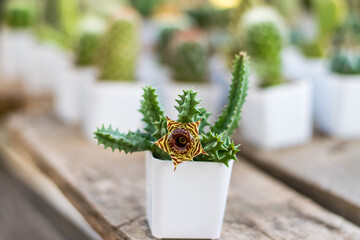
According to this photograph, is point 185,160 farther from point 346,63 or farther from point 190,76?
point 346,63

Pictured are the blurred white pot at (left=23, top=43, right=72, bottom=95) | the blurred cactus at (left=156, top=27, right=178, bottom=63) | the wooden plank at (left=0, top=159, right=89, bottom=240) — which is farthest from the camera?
the blurred white pot at (left=23, top=43, right=72, bottom=95)

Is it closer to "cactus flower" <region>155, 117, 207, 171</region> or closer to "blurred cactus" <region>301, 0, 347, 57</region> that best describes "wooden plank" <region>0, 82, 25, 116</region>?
"blurred cactus" <region>301, 0, 347, 57</region>

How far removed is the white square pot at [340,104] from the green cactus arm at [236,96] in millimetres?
540

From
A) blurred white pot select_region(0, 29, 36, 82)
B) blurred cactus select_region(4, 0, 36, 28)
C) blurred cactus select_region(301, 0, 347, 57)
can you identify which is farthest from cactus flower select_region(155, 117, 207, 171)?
blurred cactus select_region(4, 0, 36, 28)

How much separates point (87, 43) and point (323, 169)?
70cm

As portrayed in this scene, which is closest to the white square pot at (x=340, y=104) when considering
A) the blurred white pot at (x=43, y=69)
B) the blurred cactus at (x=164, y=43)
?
the blurred cactus at (x=164, y=43)

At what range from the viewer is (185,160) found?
0.60m

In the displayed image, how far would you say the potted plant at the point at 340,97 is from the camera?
1.11 m

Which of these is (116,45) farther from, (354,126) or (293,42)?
(293,42)

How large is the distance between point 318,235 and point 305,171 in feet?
0.86

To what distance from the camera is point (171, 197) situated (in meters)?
0.64

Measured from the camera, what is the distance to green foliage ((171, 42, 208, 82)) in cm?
113

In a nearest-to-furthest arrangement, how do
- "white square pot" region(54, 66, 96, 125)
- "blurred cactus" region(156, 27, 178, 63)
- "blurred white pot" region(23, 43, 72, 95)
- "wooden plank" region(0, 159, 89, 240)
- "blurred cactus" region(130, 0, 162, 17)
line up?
1. "wooden plank" region(0, 159, 89, 240)
2. "white square pot" region(54, 66, 96, 125)
3. "blurred cactus" region(156, 27, 178, 63)
4. "blurred white pot" region(23, 43, 72, 95)
5. "blurred cactus" region(130, 0, 162, 17)

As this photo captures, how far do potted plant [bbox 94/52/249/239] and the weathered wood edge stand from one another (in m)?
0.07
